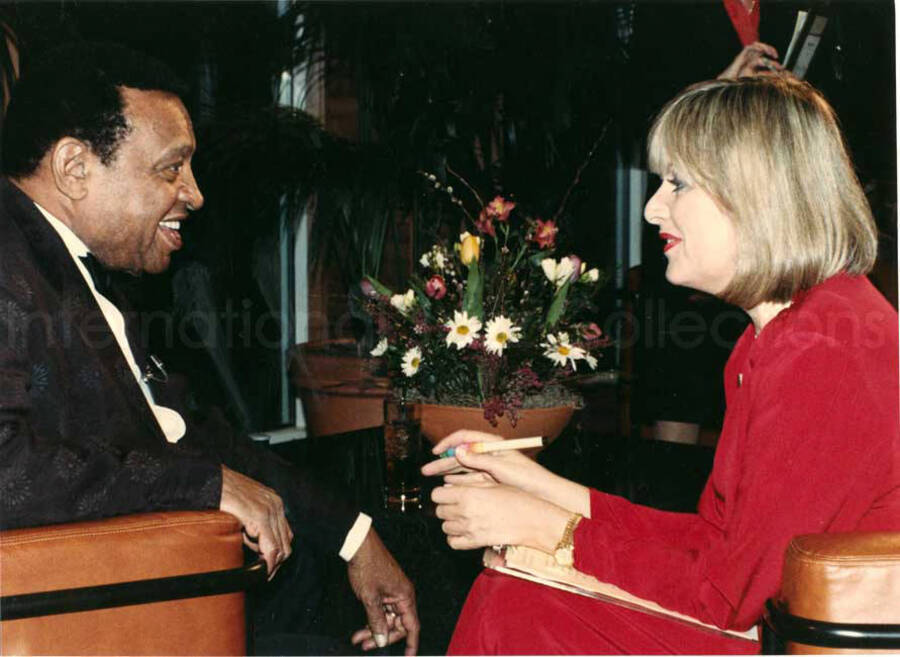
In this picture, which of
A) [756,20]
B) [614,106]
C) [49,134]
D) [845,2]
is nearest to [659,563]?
[49,134]

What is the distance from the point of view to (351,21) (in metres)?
3.80

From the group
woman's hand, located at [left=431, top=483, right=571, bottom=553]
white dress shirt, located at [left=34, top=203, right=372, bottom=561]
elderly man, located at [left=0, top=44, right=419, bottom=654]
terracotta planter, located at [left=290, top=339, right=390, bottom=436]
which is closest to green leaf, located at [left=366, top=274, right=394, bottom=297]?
elderly man, located at [left=0, top=44, right=419, bottom=654]

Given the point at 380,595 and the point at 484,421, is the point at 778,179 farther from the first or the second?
the point at 380,595

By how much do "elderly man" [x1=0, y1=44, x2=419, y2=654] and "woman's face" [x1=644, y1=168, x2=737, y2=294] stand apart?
2.47ft

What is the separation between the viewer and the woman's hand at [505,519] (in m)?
1.37

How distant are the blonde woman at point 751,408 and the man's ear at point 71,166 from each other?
904 millimetres

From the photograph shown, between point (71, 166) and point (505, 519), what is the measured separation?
1026 millimetres

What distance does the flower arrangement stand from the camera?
6.41 feet

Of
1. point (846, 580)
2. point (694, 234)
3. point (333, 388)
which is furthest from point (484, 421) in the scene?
point (333, 388)

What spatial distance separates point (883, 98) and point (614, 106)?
1233 millimetres

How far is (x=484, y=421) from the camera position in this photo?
1.96m

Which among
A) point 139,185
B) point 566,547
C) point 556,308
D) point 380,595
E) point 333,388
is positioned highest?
point 139,185

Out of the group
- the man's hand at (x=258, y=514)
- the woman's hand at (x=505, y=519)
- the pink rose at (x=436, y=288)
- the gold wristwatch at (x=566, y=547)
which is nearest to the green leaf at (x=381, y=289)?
the pink rose at (x=436, y=288)

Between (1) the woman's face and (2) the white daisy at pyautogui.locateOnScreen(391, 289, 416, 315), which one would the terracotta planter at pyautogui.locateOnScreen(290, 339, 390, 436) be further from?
(1) the woman's face
